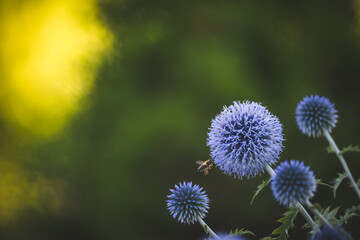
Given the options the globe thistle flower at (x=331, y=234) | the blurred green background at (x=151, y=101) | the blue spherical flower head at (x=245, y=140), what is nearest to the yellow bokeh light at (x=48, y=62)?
the blurred green background at (x=151, y=101)

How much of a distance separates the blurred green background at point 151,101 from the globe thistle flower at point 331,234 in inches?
237

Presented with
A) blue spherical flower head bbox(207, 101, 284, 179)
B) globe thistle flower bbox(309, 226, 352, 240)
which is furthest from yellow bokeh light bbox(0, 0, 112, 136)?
globe thistle flower bbox(309, 226, 352, 240)

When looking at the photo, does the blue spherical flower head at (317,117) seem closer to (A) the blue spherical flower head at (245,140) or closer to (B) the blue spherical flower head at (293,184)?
(A) the blue spherical flower head at (245,140)

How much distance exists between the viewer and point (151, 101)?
7.81m

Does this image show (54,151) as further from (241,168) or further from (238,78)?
(241,168)

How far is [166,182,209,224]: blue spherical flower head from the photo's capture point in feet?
6.57

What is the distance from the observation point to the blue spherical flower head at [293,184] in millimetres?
1505

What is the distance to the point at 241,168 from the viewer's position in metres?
2.13

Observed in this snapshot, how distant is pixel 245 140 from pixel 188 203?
0.47 m

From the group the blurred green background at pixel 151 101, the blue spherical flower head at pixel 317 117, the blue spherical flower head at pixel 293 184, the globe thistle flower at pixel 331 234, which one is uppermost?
the blurred green background at pixel 151 101

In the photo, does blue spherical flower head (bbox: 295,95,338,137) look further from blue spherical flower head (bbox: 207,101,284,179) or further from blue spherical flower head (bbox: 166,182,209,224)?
blue spherical flower head (bbox: 166,182,209,224)

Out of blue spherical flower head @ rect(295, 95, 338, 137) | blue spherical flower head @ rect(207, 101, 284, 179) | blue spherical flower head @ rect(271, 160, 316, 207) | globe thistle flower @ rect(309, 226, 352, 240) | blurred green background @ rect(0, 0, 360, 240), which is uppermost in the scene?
blurred green background @ rect(0, 0, 360, 240)

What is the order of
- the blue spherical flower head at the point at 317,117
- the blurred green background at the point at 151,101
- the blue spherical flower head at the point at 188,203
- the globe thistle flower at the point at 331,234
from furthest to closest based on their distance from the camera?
the blurred green background at the point at 151,101
the blue spherical flower head at the point at 188,203
the blue spherical flower head at the point at 317,117
the globe thistle flower at the point at 331,234

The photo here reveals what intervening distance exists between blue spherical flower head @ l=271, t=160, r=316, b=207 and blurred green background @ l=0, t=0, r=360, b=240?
226 inches
